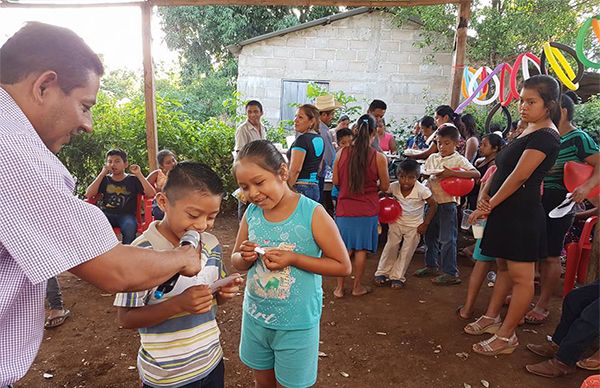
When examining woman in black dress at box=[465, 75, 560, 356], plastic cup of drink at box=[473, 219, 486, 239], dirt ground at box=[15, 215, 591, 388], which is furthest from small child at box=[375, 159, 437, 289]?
woman in black dress at box=[465, 75, 560, 356]

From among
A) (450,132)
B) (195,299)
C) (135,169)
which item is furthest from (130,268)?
(450,132)

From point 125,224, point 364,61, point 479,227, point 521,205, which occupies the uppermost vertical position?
point 364,61

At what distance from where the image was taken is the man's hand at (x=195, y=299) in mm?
1308

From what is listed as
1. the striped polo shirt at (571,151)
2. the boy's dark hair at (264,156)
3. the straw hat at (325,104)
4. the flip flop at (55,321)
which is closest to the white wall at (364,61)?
the straw hat at (325,104)

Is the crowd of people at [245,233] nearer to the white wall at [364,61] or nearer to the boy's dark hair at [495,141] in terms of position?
the boy's dark hair at [495,141]

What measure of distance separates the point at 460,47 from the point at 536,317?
3.69 m

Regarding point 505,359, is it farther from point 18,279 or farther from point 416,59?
point 416,59

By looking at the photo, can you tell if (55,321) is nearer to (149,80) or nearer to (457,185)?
(149,80)

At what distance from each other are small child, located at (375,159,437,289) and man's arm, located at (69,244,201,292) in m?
3.43

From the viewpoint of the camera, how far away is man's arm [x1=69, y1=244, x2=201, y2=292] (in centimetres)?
93

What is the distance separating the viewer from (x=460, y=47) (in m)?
5.45

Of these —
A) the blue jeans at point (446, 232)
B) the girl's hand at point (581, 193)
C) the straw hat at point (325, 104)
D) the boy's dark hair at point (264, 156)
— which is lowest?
the blue jeans at point (446, 232)

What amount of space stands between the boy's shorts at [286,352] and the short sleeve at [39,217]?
1.04 meters

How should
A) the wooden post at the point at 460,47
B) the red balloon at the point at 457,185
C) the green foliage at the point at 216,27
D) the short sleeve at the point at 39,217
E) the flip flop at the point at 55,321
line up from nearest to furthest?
the short sleeve at the point at 39,217 → the flip flop at the point at 55,321 → the red balloon at the point at 457,185 → the wooden post at the point at 460,47 → the green foliage at the point at 216,27
